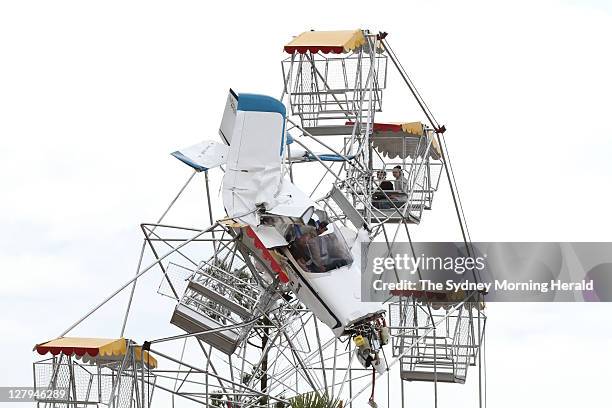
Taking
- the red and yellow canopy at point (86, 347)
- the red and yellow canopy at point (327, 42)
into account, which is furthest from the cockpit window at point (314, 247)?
the red and yellow canopy at point (327, 42)

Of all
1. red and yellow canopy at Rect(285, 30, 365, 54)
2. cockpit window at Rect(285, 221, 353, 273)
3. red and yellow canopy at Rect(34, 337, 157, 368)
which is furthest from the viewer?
red and yellow canopy at Rect(285, 30, 365, 54)

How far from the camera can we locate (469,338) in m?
43.6

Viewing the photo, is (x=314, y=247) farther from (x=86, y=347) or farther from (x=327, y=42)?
(x=327, y=42)

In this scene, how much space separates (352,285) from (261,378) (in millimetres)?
6878

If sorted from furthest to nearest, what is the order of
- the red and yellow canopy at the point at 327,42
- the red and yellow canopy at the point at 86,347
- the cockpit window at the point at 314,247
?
the red and yellow canopy at the point at 327,42 < the cockpit window at the point at 314,247 < the red and yellow canopy at the point at 86,347

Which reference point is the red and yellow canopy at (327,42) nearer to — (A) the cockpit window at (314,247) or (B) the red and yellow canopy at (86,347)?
(A) the cockpit window at (314,247)

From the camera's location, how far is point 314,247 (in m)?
37.6

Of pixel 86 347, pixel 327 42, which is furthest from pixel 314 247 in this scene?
pixel 327 42

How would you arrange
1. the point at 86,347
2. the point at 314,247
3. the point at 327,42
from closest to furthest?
the point at 86,347 < the point at 314,247 < the point at 327,42

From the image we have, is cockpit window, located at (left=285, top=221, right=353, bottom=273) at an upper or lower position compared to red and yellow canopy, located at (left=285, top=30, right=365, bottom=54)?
lower

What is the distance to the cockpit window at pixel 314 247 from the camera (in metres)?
37.5

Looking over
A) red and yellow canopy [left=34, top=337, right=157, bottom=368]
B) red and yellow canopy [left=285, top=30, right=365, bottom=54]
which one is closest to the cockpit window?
red and yellow canopy [left=34, top=337, right=157, bottom=368]

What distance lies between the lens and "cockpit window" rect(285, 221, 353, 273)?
3753 cm

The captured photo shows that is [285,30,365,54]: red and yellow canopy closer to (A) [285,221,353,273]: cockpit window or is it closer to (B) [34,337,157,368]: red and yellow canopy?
(A) [285,221,353,273]: cockpit window
